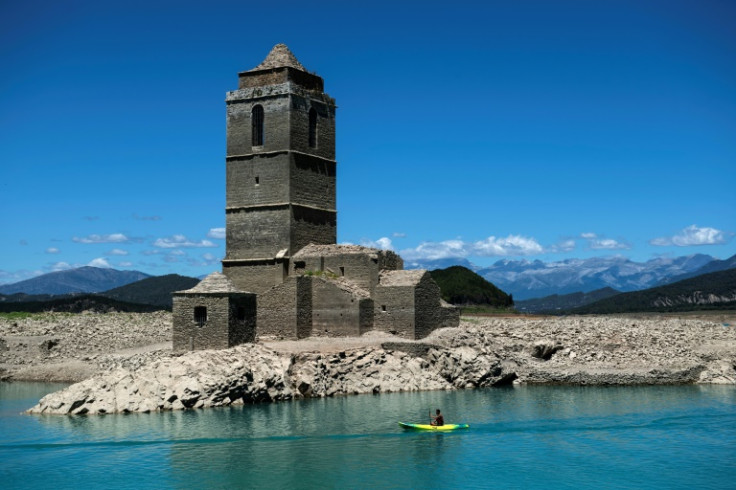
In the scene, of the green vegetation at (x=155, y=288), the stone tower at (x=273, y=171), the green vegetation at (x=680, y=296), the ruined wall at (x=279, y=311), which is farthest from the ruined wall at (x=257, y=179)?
the green vegetation at (x=155, y=288)

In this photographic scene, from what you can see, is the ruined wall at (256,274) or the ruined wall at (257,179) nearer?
the ruined wall at (256,274)

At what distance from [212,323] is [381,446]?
12449 millimetres

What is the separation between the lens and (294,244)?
43.6 m

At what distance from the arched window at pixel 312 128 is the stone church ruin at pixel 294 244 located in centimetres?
5

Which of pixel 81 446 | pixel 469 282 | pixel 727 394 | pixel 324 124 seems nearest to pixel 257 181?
pixel 324 124

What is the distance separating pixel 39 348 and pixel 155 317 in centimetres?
960

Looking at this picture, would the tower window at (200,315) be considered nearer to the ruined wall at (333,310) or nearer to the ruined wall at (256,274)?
the ruined wall at (333,310)

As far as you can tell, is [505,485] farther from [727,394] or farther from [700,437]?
[727,394]

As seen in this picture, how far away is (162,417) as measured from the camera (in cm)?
3166

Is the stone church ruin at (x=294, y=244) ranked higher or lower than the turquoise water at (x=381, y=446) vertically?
higher

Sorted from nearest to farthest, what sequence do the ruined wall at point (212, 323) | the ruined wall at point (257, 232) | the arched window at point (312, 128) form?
the ruined wall at point (212, 323) → the ruined wall at point (257, 232) → the arched window at point (312, 128)

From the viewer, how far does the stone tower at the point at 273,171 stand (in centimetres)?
4366

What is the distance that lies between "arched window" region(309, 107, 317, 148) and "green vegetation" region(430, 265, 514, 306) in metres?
35.5

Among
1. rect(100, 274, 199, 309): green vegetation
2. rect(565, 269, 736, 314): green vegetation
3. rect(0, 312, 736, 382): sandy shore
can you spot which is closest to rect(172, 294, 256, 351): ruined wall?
rect(0, 312, 736, 382): sandy shore
